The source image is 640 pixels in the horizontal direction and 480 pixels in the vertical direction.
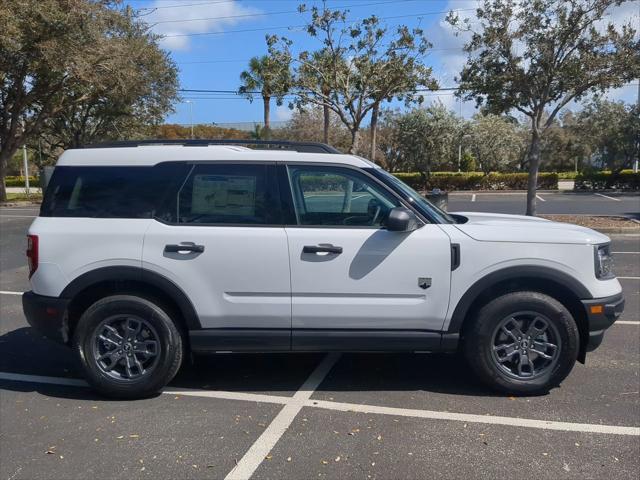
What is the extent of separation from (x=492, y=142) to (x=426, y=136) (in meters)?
7.99

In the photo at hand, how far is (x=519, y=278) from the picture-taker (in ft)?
13.7

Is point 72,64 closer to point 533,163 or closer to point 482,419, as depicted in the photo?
point 533,163

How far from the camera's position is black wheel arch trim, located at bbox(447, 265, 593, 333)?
161 inches

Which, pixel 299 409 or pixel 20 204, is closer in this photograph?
pixel 299 409

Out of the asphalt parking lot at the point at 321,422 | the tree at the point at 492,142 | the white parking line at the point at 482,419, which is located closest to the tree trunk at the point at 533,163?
the asphalt parking lot at the point at 321,422

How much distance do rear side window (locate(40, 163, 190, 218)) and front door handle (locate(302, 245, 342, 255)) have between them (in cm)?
112

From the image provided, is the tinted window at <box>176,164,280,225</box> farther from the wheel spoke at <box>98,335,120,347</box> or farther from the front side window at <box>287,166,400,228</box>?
the wheel spoke at <box>98,335,120,347</box>

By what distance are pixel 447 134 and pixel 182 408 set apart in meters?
38.7

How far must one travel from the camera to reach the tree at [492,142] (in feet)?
144

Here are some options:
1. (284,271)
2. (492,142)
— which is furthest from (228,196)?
(492,142)

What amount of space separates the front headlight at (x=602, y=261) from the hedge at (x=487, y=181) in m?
33.7

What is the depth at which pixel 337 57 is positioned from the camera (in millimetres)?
16891

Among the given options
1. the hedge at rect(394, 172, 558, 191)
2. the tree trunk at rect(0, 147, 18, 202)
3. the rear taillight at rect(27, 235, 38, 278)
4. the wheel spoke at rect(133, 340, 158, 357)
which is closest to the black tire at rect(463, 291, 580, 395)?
the wheel spoke at rect(133, 340, 158, 357)

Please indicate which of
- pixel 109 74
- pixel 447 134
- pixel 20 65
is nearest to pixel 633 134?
pixel 447 134
